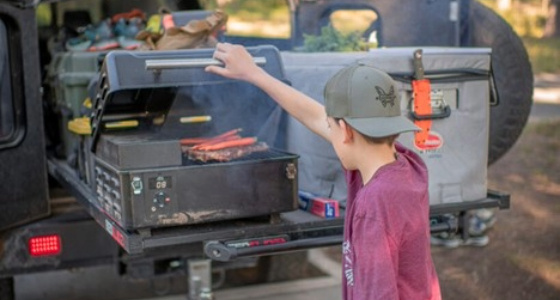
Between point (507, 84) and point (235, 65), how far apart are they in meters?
2.09

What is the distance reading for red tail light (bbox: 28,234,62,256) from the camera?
12.8ft

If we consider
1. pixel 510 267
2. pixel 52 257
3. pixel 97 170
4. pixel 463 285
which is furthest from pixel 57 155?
pixel 510 267

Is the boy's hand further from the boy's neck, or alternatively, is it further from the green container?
A: the green container

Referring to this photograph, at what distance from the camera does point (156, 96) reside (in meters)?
3.52

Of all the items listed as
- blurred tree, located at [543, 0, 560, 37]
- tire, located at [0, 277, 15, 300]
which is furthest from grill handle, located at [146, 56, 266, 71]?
blurred tree, located at [543, 0, 560, 37]

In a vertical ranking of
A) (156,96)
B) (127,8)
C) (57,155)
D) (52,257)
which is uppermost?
(127,8)

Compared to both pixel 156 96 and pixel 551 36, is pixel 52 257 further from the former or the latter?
pixel 551 36

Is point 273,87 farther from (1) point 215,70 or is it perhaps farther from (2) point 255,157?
(2) point 255,157

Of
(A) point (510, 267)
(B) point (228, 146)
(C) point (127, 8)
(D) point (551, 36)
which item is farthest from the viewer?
(D) point (551, 36)

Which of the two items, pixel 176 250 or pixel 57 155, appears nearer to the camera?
pixel 176 250

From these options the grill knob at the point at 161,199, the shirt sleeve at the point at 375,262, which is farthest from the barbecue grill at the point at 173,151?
the shirt sleeve at the point at 375,262

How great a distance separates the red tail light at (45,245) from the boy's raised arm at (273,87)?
4.13 feet

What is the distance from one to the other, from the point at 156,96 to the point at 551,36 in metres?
20.5

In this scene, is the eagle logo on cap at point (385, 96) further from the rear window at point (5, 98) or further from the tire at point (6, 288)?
the tire at point (6, 288)
